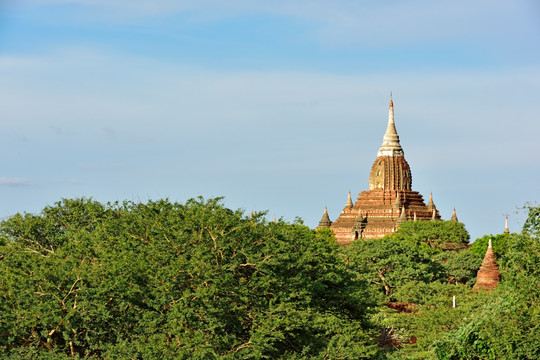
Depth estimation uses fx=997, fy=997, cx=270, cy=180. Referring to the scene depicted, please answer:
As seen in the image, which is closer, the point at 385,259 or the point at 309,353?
the point at 309,353

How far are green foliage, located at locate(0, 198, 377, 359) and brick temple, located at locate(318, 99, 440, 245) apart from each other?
78.9m

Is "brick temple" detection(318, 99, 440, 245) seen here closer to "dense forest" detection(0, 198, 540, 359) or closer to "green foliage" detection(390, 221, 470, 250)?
"green foliage" detection(390, 221, 470, 250)

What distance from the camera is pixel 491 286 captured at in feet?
196

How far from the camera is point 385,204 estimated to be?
117 meters

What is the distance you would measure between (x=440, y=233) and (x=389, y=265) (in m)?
32.6

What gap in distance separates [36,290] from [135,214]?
6.27 meters

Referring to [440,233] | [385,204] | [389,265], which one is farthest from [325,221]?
[389,265]

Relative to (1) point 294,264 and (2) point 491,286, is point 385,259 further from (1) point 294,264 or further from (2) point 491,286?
(1) point 294,264

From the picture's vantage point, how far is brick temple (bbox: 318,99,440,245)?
113 m

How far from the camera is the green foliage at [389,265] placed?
2544 inches

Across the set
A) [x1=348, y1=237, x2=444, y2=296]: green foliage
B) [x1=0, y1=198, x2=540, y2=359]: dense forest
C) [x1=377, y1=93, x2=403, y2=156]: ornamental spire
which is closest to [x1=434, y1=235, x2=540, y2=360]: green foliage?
[x1=0, y1=198, x2=540, y2=359]: dense forest

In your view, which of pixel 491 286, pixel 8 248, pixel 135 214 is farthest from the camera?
pixel 491 286

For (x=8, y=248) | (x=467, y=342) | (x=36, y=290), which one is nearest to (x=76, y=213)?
(x=8, y=248)

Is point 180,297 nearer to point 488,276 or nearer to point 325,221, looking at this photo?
point 488,276
